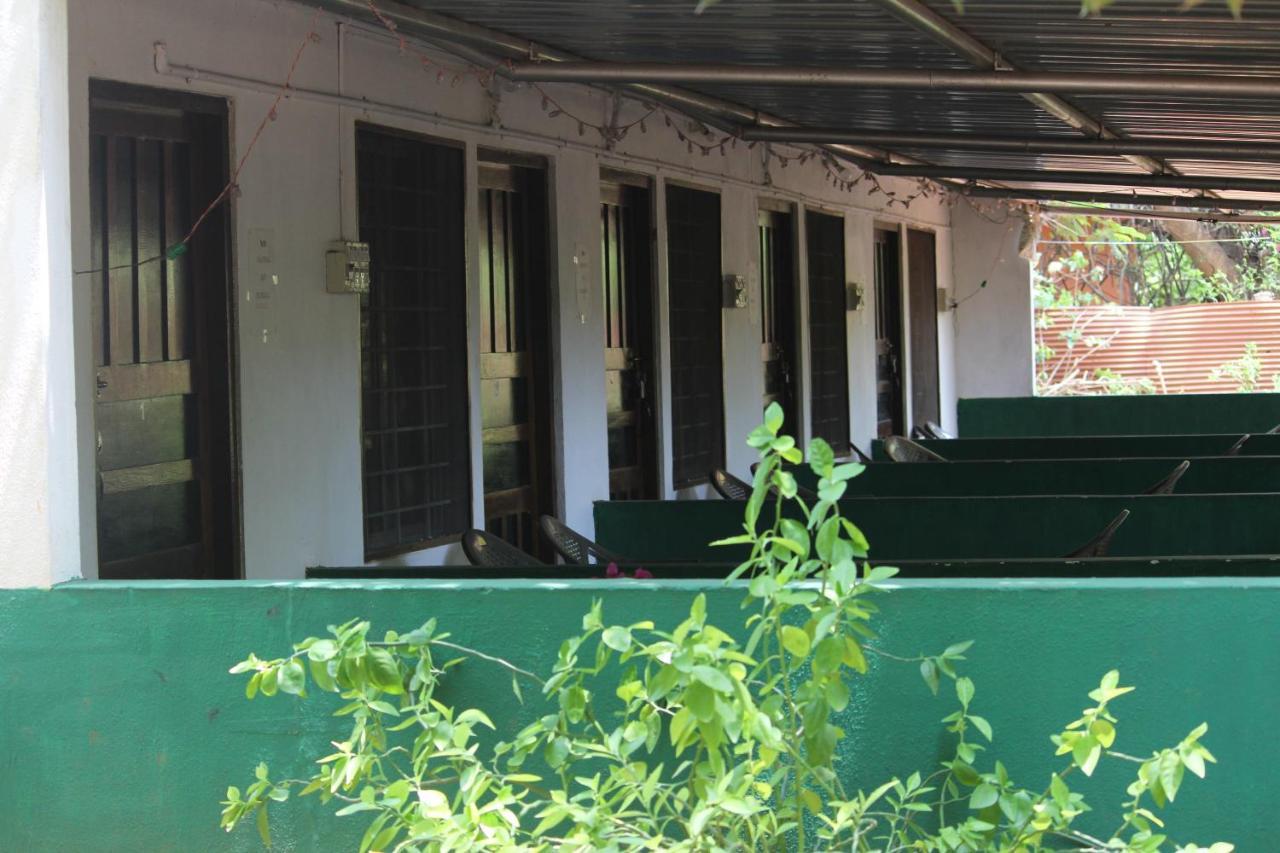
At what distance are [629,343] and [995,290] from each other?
7.82 meters

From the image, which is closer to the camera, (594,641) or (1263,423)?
(594,641)

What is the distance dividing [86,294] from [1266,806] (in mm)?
3767

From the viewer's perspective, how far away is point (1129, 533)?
574 centimetres

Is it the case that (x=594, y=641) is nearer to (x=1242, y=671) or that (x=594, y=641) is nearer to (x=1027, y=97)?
(x=1242, y=671)

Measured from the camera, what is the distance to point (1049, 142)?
9008 mm

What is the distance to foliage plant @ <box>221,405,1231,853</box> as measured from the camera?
2445 millimetres

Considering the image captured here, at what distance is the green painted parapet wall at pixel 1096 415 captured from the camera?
477 inches

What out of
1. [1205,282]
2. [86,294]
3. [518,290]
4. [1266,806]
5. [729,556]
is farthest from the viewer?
[1205,282]

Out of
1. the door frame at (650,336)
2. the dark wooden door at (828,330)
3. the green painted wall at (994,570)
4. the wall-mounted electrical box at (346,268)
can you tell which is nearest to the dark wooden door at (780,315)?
the dark wooden door at (828,330)

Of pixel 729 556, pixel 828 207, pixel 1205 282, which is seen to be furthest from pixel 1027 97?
pixel 1205 282

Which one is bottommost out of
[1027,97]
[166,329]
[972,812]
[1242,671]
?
[972,812]

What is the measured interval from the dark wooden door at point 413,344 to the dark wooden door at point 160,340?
2.98 feet

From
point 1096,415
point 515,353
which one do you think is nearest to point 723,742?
point 515,353

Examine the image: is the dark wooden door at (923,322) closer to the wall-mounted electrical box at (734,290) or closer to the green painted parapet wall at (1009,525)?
the wall-mounted electrical box at (734,290)
